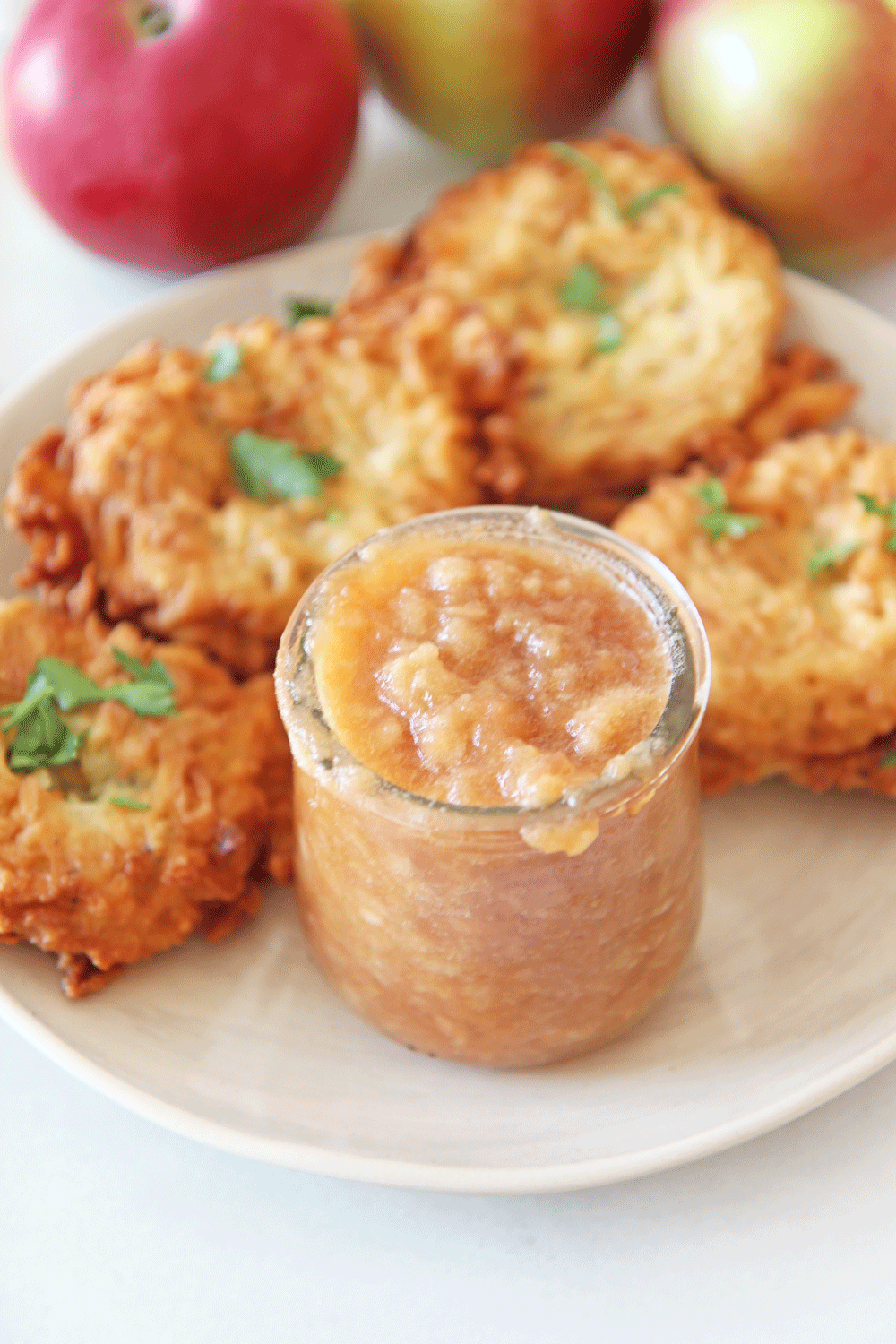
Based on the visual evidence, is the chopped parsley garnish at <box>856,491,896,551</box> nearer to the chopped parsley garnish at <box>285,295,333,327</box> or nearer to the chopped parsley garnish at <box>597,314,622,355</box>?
the chopped parsley garnish at <box>597,314,622,355</box>

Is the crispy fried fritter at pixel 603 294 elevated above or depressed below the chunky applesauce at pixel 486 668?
below

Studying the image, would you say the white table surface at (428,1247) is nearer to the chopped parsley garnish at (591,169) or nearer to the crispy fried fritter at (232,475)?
the crispy fried fritter at (232,475)

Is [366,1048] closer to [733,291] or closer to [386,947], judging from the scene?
[386,947]

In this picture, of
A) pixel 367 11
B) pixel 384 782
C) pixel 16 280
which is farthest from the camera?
pixel 16 280

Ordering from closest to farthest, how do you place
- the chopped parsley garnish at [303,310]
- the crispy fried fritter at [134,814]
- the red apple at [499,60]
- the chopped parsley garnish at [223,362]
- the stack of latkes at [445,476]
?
the crispy fried fritter at [134,814]
the stack of latkes at [445,476]
the chopped parsley garnish at [223,362]
the chopped parsley garnish at [303,310]
the red apple at [499,60]

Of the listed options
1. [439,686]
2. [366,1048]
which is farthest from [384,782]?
[366,1048]

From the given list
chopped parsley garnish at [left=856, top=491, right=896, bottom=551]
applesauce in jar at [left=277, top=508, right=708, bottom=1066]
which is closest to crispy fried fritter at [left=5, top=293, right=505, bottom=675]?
applesauce in jar at [left=277, top=508, right=708, bottom=1066]

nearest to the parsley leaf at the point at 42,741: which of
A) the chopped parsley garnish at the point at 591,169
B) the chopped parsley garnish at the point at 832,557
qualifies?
the chopped parsley garnish at the point at 832,557
